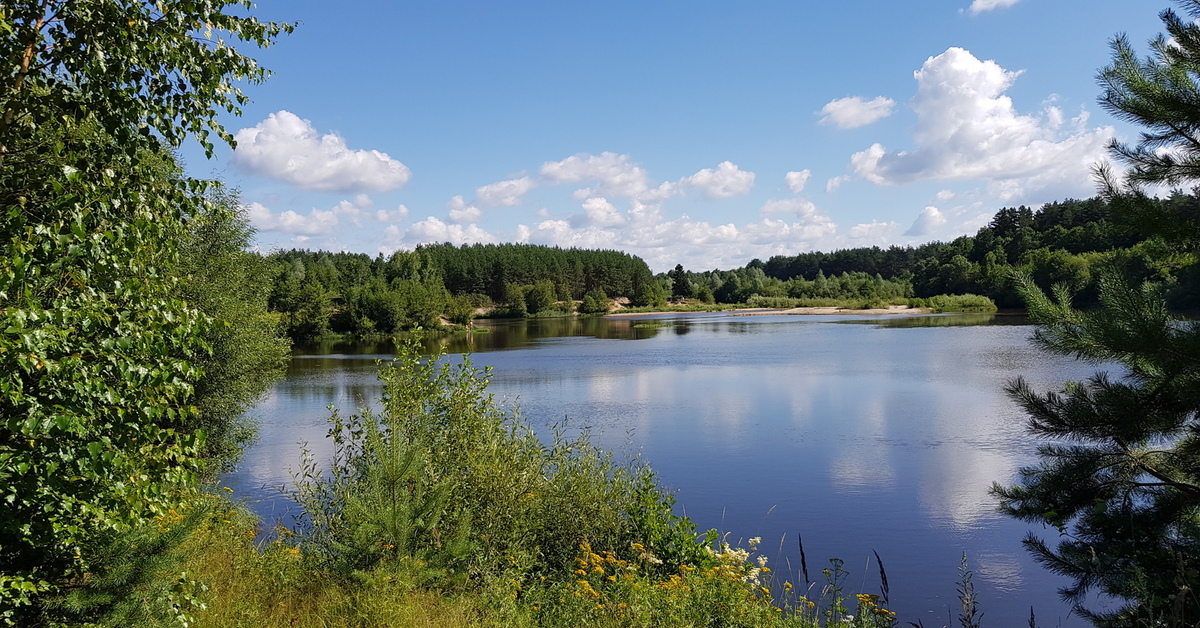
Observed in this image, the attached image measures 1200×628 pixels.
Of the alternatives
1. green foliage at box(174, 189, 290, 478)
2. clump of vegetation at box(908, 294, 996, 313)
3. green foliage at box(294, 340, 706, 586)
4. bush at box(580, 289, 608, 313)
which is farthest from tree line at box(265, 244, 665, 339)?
green foliage at box(294, 340, 706, 586)

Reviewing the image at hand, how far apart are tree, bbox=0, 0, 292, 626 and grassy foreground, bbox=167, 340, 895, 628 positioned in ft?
3.24

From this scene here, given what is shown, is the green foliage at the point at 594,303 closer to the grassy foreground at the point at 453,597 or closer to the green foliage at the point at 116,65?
the grassy foreground at the point at 453,597

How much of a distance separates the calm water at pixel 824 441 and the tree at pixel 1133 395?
2.55m

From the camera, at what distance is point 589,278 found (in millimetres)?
123312

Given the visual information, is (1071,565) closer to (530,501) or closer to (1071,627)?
(1071,627)

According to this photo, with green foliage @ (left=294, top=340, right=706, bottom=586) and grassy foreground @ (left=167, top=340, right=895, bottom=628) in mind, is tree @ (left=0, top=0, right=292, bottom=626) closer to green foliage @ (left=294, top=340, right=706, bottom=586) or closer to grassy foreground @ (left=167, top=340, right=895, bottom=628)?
grassy foreground @ (left=167, top=340, right=895, bottom=628)

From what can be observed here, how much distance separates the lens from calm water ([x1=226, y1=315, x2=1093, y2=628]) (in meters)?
10.6

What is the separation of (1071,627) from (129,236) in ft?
35.5

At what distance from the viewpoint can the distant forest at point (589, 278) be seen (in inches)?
2872

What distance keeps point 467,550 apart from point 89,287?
135 inches

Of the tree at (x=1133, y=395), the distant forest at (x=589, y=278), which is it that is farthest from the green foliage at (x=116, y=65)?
the distant forest at (x=589, y=278)

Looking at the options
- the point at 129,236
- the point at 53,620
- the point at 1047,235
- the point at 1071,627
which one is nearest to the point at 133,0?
the point at 129,236

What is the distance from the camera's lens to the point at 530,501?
27.3 feet

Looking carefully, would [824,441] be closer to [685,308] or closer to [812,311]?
[812,311]
